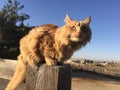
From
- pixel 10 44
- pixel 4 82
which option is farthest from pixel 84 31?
pixel 10 44

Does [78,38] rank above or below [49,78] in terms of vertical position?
above

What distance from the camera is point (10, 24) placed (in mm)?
10484

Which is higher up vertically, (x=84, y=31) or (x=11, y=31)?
(x=11, y=31)

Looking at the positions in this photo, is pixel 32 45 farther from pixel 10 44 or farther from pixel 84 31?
pixel 10 44

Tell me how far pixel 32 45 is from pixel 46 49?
0.63ft

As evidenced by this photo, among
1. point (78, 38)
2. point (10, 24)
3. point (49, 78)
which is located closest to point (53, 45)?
point (78, 38)

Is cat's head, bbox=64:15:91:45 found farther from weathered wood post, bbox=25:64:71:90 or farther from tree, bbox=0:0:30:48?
tree, bbox=0:0:30:48

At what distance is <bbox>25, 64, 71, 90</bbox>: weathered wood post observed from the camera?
5.64 ft

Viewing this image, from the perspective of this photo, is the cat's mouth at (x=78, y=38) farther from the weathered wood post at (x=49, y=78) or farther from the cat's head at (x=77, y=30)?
the weathered wood post at (x=49, y=78)

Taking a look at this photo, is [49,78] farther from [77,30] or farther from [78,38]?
[77,30]

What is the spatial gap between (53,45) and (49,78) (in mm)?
719

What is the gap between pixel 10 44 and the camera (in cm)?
977

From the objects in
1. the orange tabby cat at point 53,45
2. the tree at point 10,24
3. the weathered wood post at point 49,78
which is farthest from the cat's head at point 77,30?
the tree at point 10,24

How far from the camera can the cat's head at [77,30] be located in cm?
238
